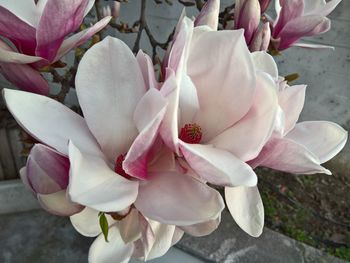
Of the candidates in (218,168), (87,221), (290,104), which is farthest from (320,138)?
(87,221)

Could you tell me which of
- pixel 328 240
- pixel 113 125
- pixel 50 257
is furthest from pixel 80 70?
pixel 328 240

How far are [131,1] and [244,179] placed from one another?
169 centimetres

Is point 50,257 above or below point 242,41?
below

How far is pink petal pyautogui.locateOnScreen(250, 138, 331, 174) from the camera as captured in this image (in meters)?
0.37

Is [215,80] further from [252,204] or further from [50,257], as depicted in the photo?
[50,257]

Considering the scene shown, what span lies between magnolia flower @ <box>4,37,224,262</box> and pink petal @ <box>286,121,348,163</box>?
0.13 m

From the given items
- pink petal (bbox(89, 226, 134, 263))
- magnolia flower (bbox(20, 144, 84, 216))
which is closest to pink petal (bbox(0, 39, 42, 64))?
magnolia flower (bbox(20, 144, 84, 216))

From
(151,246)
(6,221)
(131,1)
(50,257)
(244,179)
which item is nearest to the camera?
(244,179)

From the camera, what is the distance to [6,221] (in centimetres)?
166

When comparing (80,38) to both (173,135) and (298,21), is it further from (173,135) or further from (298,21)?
(298,21)

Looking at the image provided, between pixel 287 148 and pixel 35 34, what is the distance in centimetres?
28

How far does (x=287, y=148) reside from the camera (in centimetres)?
37

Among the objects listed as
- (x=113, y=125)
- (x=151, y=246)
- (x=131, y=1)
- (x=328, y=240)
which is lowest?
(x=328, y=240)

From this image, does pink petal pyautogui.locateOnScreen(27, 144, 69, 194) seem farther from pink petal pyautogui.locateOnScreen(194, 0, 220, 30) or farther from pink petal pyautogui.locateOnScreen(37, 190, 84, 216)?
pink petal pyautogui.locateOnScreen(194, 0, 220, 30)
